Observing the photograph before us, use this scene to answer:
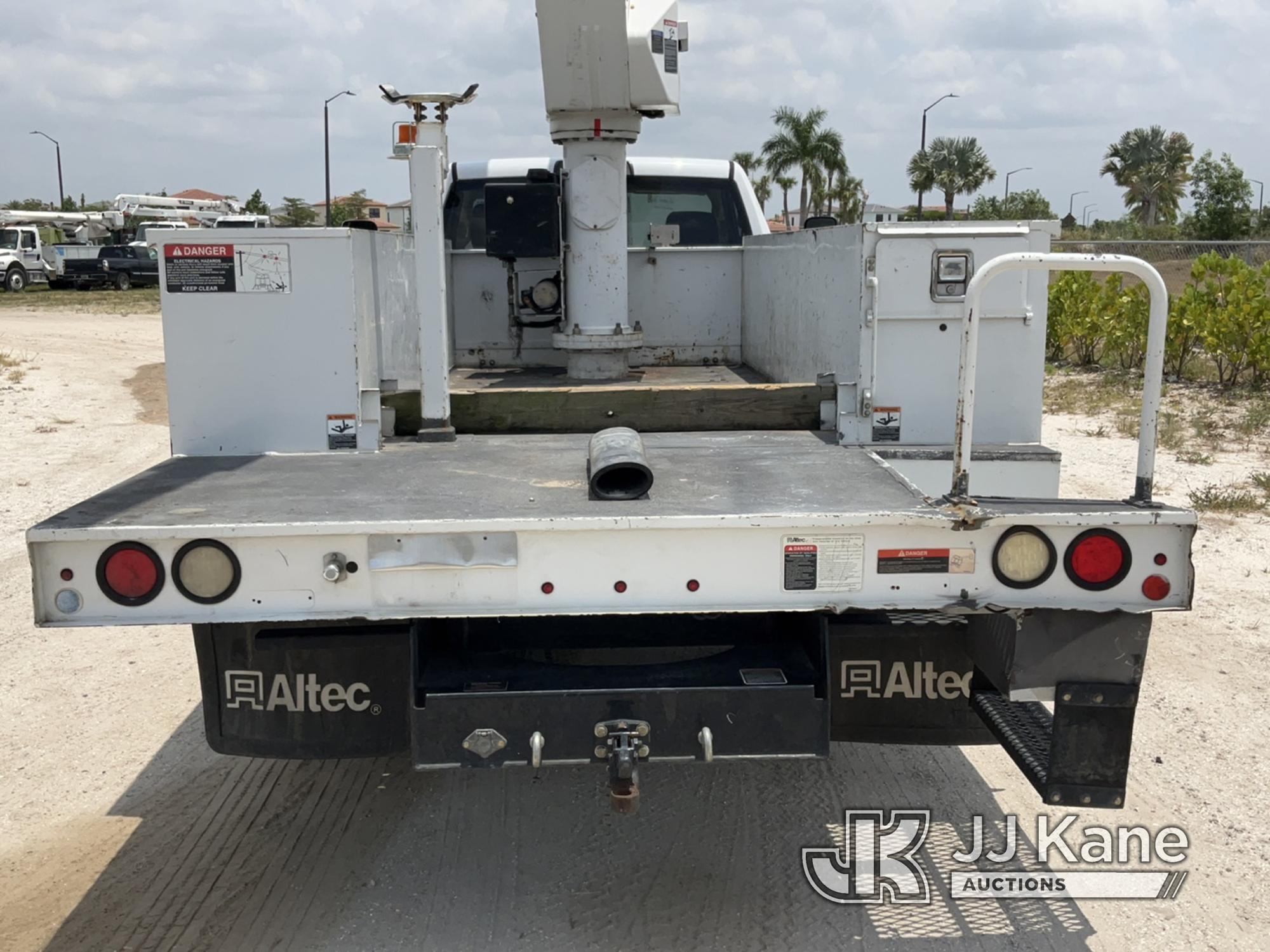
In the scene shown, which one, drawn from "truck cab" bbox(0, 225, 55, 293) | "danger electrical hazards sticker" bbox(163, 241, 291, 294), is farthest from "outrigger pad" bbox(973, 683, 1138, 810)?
"truck cab" bbox(0, 225, 55, 293)

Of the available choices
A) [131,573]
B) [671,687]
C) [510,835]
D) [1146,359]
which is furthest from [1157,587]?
[131,573]

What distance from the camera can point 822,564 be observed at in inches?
123

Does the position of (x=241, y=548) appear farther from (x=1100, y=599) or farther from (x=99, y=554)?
(x=1100, y=599)

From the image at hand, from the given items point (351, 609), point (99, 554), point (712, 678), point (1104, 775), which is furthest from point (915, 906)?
point (99, 554)

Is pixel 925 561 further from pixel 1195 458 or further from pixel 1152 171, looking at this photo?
pixel 1152 171

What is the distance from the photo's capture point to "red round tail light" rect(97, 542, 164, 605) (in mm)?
3039

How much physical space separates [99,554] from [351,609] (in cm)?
63

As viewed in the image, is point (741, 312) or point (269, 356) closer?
point (269, 356)

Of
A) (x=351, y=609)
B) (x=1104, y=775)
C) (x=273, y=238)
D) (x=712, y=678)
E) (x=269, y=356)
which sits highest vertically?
(x=273, y=238)

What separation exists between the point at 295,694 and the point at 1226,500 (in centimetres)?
761

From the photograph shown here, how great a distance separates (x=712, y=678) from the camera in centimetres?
336

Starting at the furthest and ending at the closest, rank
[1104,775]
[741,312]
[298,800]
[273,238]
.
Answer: [741,312]
[298,800]
[273,238]
[1104,775]

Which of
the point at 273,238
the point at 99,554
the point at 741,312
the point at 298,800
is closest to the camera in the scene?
the point at 99,554

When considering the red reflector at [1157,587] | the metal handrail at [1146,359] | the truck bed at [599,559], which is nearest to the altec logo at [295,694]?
the truck bed at [599,559]
